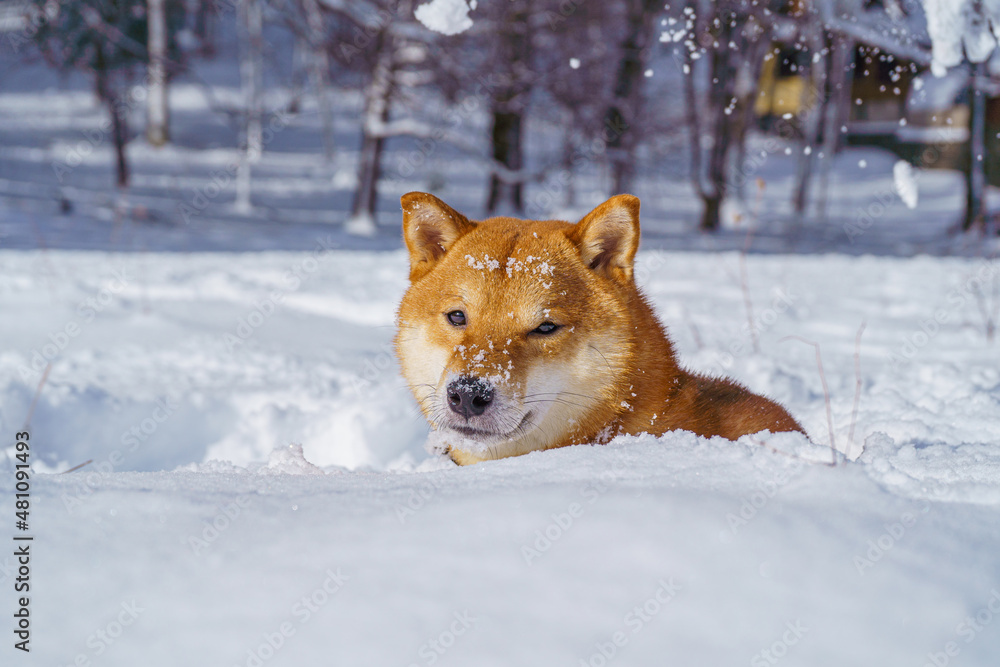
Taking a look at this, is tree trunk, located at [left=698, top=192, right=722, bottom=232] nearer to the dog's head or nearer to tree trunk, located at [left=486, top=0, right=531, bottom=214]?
tree trunk, located at [left=486, top=0, right=531, bottom=214]

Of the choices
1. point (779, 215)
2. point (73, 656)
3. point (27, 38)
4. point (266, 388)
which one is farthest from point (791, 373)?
point (779, 215)

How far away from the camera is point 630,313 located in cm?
281

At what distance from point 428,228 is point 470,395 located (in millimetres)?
983

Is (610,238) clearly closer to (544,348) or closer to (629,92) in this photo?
(544,348)

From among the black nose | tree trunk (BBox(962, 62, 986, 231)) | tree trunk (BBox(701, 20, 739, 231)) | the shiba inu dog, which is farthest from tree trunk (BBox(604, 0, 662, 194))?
the black nose

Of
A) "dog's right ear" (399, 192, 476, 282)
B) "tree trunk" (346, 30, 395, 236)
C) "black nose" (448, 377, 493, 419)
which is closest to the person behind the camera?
"black nose" (448, 377, 493, 419)

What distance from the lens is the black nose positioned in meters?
2.39

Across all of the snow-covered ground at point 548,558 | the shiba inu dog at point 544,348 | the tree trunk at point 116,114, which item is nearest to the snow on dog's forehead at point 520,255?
the shiba inu dog at point 544,348

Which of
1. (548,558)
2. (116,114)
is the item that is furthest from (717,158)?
(548,558)

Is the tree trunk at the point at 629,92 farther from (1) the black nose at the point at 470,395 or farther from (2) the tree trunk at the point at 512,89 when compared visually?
(1) the black nose at the point at 470,395

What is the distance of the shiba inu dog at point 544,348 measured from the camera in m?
2.52

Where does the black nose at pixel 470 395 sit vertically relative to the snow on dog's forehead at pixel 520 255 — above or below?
below

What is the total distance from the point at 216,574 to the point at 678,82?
18996mm

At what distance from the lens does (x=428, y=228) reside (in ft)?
10.1
